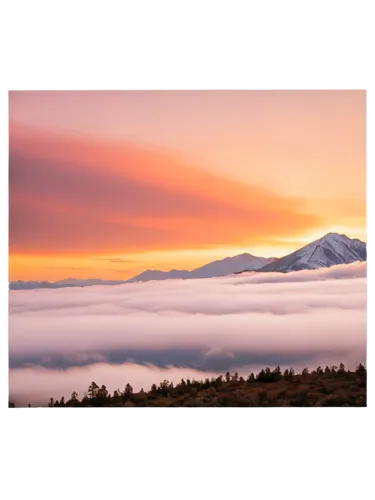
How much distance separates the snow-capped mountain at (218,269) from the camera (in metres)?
5.93

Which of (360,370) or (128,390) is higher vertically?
(360,370)

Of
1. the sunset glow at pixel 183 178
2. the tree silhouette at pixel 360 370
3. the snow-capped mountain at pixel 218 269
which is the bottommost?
the tree silhouette at pixel 360 370

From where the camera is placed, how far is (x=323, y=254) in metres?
5.99

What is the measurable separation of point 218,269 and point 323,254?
782 mm

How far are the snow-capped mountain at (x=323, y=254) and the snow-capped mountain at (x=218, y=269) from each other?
107mm

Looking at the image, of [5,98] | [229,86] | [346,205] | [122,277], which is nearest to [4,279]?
[122,277]

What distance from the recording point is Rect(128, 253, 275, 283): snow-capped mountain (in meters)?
5.93

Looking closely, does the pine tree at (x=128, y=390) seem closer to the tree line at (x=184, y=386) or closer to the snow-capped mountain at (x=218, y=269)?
the tree line at (x=184, y=386)

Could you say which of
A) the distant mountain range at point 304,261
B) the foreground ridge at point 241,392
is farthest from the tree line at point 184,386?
the distant mountain range at point 304,261

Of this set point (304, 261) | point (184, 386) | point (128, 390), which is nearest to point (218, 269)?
point (304, 261)

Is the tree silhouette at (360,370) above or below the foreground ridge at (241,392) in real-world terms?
above

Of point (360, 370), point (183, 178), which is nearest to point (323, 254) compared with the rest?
point (360, 370)

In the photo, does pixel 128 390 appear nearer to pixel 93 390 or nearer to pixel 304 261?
pixel 93 390

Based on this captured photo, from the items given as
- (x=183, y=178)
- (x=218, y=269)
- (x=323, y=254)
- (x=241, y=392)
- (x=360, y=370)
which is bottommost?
(x=241, y=392)
